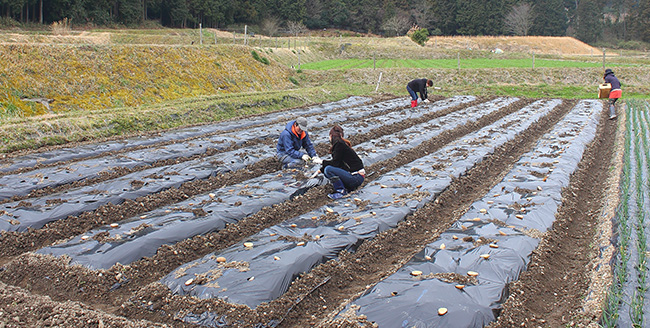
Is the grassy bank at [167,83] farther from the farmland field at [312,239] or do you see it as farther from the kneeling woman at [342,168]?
the kneeling woman at [342,168]

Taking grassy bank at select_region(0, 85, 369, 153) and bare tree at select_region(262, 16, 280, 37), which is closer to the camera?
grassy bank at select_region(0, 85, 369, 153)

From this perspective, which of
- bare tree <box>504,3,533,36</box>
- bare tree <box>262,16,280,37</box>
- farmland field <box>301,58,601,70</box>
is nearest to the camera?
farmland field <box>301,58,601,70</box>

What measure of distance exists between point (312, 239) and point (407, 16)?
67.6 m

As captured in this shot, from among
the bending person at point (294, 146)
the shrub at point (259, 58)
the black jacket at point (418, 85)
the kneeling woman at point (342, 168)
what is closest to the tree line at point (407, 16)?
the shrub at point (259, 58)

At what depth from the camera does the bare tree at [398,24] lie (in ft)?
206

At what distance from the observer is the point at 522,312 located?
4.36 metres

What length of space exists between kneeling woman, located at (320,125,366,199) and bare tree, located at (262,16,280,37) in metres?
47.8

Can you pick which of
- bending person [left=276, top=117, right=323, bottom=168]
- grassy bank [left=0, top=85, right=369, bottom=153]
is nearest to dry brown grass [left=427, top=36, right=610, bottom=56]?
grassy bank [left=0, top=85, right=369, bottom=153]

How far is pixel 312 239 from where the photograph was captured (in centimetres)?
557

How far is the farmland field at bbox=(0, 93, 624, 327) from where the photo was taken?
4289 mm

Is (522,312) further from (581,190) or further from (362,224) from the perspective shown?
(581,190)

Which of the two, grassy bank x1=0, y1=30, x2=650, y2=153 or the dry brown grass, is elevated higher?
the dry brown grass

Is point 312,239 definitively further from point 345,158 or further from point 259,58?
point 259,58

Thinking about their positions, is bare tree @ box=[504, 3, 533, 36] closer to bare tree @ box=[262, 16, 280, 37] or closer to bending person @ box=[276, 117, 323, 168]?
bare tree @ box=[262, 16, 280, 37]
